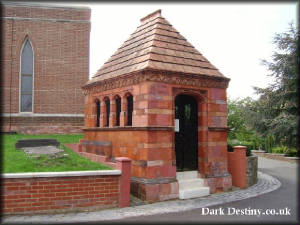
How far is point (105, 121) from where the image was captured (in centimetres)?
1212

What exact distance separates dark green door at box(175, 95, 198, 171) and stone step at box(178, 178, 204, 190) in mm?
723

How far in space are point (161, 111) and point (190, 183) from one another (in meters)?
2.85

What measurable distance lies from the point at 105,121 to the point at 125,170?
4.01m

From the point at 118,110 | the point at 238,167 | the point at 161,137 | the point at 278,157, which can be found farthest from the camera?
the point at 278,157

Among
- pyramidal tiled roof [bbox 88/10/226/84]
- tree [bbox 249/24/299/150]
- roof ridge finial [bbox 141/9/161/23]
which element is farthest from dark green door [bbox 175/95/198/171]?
tree [bbox 249/24/299/150]

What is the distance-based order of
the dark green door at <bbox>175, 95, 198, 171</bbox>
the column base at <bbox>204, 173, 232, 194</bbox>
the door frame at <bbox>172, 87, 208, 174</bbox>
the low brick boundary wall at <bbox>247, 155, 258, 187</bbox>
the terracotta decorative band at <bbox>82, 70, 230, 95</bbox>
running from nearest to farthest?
the terracotta decorative band at <bbox>82, 70, 230, 95</bbox> → the column base at <bbox>204, 173, 232, 194</bbox> → the door frame at <bbox>172, 87, 208, 174</bbox> → the dark green door at <bbox>175, 95, 198, 171</bbox> → the low brick boundary wall at <bbox>247, 155, 258, 187</bbox>

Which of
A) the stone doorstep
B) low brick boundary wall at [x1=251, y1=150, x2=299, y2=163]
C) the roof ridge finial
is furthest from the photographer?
low brick boundary wall at [x1=251, y1=150, x2=299, y2=163]

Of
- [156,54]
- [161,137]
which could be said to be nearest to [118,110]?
[161,137]

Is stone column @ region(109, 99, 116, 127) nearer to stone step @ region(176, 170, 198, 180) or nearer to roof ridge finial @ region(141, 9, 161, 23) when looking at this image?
stone step @ region(176, 170, 198, 180)

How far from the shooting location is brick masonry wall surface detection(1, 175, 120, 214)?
7.42m

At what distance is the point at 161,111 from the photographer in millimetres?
9617

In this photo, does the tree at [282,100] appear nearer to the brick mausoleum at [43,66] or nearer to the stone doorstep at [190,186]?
the stone doorstep at [190,186]

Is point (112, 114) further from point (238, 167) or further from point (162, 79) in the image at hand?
point (238, 167)

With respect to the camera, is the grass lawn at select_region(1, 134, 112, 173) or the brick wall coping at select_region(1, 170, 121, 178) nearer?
the brick wall coping at select_region(1, 170, 121, 178)
